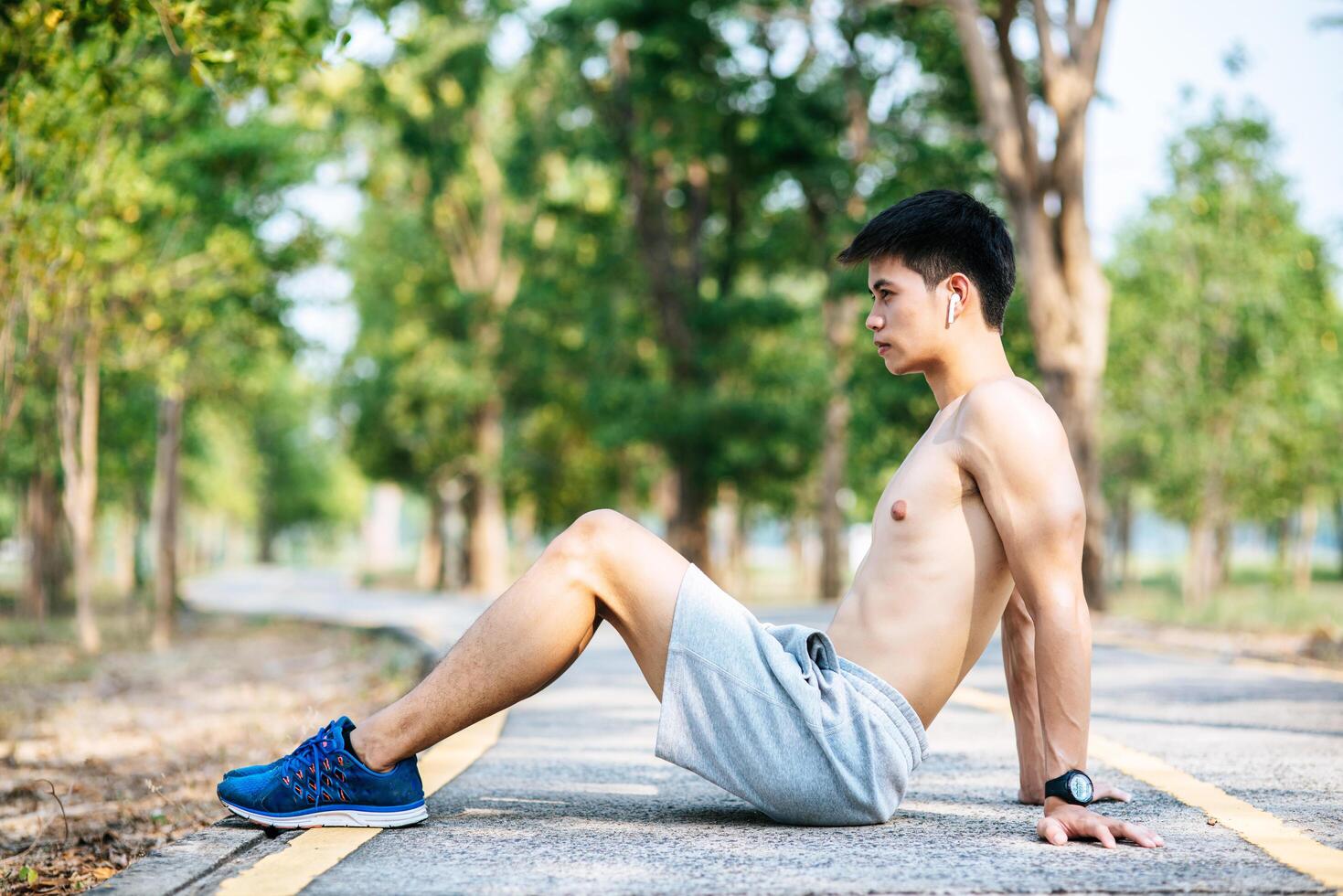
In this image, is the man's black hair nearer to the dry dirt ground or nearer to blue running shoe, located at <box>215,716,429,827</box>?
blue running shoe, located at <box>215,716,429,827</box>

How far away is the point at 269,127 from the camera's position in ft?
54.2

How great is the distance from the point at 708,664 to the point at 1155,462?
34.3m

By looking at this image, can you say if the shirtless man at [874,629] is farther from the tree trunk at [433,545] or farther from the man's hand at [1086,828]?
the tree trunk at [433,545]

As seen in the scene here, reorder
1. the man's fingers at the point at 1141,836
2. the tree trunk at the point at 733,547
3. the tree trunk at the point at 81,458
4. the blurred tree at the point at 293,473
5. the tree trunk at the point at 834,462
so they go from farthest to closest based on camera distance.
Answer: the blurred tree at the point at 293,473, the tree trunk at the point at 733,547, the tree trunk at the point at 834,462, the tree trunk at the point at 81,458, the man's fingers at the point at 1141,836

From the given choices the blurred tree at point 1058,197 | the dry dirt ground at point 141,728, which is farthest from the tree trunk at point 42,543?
the blurred tree at point 1058,197

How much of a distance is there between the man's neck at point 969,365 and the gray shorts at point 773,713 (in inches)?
30.2

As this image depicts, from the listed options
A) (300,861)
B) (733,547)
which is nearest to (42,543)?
(733,547)

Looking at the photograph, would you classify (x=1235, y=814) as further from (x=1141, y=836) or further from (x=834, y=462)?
(x=834, y=462)

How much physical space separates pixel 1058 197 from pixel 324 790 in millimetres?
12828

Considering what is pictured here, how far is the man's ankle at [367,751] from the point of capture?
11.4 feet

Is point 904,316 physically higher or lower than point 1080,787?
higher

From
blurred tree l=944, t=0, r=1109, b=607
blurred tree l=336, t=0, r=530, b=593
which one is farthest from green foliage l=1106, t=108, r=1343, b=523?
blurred tree l=336, t=0, r=530, b=593

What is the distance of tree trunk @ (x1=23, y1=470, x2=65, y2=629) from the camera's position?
23828 mm

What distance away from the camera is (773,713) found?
332cm
